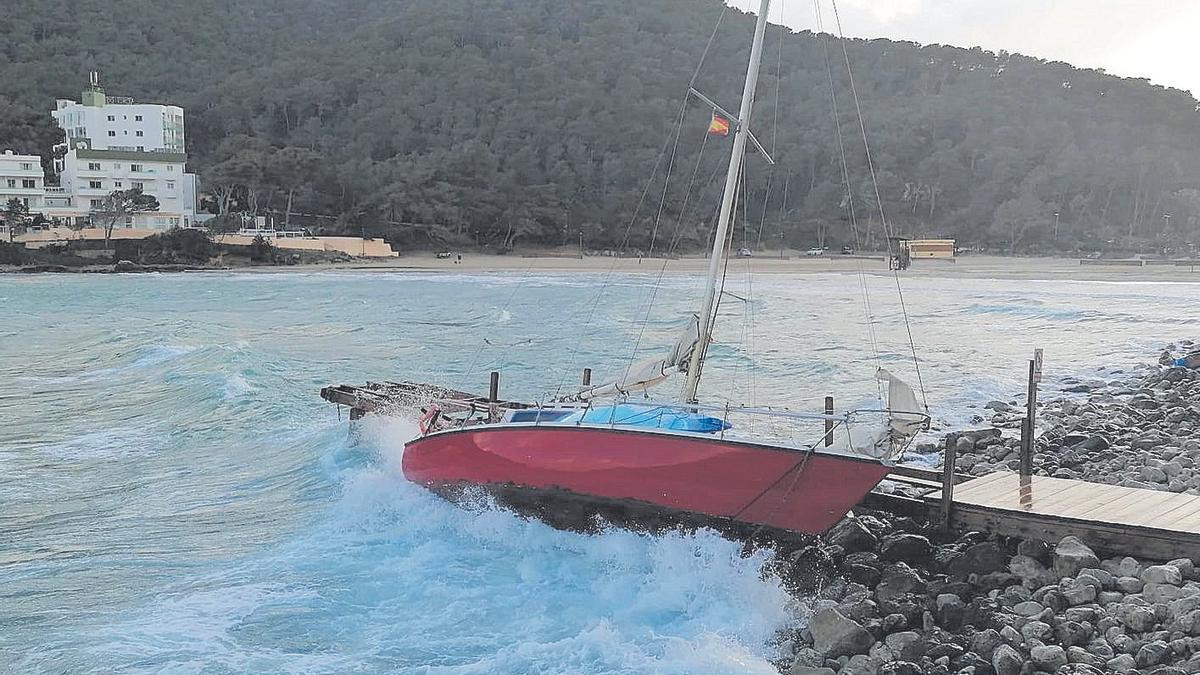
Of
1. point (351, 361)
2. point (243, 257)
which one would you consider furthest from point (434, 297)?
point (243, 257)

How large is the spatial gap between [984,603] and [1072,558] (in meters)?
0.92

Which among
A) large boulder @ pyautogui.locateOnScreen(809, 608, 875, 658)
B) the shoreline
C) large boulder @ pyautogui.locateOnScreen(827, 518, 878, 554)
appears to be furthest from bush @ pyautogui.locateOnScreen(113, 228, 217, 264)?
large boulder @ pyautogui.locateOnScreen(809, 608, 875, 658)

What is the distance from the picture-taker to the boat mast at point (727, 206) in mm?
11086

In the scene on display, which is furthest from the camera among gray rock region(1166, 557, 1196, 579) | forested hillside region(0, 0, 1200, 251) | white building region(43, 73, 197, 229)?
forested hillside region(0, 0, 1200, 251)

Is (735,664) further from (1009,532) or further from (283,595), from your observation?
(283,595)

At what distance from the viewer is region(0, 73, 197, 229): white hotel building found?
83.4 metres

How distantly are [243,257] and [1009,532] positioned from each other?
79230 mm

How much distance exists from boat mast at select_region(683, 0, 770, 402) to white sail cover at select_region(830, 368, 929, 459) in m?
2.18

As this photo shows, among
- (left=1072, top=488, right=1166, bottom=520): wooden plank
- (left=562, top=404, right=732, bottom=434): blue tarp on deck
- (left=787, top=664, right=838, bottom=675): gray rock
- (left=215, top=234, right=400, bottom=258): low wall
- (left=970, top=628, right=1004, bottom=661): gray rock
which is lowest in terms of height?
(left=787, top=664, right=838, bottom=675): gray rock

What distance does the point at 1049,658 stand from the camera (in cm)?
743

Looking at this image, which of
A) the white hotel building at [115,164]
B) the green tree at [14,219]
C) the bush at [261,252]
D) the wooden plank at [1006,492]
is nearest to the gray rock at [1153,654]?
the wooden plank at [1006,492]

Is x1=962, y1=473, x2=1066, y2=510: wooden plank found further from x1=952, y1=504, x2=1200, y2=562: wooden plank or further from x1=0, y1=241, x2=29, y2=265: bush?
x1=0, y1=241, x2=29, y2=265: bush

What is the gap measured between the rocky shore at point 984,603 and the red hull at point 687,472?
0.68 metres

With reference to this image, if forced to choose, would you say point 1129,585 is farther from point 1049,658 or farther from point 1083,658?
point 1049,658
